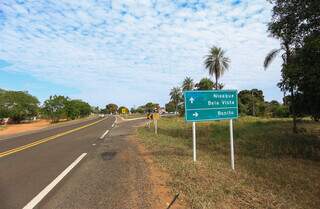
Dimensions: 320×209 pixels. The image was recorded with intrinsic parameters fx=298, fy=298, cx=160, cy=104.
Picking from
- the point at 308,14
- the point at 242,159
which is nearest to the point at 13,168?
the point at 242,159

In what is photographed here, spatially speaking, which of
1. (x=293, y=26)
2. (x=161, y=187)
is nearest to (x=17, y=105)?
(x=293, y=26)

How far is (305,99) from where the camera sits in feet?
52.2

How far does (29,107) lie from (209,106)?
9099 centimetres

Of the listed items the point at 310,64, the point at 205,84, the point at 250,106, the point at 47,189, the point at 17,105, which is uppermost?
the point at 205,84

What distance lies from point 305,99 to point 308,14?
467cm

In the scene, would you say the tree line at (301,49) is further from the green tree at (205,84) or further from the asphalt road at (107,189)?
the green tree at (205,84)

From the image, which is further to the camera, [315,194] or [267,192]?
[315,194]

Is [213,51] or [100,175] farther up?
[213,51]

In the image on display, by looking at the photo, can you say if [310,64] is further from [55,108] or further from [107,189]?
[55,108]

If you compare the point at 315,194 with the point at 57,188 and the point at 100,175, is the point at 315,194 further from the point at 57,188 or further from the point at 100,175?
the point at 57,188

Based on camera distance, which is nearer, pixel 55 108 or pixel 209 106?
pixel 209 106

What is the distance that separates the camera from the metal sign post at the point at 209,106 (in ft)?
31.0

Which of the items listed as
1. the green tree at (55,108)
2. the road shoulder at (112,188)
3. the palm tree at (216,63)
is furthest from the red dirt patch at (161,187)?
the green tree at (55,108)

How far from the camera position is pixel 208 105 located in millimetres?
9633
